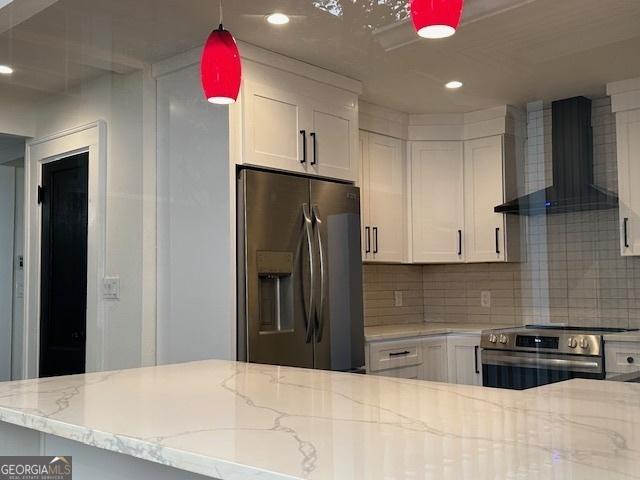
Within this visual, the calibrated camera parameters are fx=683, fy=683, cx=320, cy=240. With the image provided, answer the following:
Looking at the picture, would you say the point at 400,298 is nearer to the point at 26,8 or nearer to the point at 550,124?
the point at 550,124

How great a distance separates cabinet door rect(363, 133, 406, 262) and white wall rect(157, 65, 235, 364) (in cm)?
107

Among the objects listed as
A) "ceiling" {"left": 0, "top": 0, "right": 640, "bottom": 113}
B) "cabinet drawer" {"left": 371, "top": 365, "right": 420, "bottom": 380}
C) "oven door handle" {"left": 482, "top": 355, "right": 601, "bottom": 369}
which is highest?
"ceiling" {"left": 0, "top": 0, "right": 640, "bottom": 113}

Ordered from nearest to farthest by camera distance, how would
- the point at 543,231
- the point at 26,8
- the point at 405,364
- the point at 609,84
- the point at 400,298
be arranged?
the point at 26,8 → the point at 609,84 → the point at 543,231 → the point at 405,364 → the point at 400,298

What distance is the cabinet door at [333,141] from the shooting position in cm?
359

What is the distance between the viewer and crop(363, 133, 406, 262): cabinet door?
399cm

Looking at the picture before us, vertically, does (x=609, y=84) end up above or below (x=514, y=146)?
above

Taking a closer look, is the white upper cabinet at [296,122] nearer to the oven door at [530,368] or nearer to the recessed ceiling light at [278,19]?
the recessed ceiling light at [278,19]

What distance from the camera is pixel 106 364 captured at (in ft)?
11.3

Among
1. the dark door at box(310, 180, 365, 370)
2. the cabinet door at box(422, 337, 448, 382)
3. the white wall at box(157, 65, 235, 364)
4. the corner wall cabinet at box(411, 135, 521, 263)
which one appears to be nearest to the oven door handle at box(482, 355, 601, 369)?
the cabinet door at box(422, 337, 448, 382)

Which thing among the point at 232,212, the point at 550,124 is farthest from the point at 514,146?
the point at 232,212

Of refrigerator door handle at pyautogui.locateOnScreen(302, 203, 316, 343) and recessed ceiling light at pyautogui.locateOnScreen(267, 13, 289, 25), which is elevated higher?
recessed ceiling light at pyautogui.locateOnScreen(267, 13, 289, 25)

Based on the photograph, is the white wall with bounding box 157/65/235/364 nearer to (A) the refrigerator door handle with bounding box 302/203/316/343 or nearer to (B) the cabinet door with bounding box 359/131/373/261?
(A) the refrigerator door handle with bounding box 302/203/316/343

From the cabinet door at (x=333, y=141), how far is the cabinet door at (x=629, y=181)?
4.52 feet

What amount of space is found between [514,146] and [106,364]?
7.69 feet
